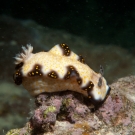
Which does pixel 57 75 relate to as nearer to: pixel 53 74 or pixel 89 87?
pixel 53 74

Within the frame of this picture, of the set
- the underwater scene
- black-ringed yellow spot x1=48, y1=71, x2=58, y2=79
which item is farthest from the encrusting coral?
black-ringed yellow spot x1=48, y1=71, x2=58, y2=79

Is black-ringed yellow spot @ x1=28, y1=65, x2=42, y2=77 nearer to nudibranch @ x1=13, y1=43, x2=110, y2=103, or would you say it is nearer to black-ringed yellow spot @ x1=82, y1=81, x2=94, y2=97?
nudibranch @ x1=13, y1=43, x2=110, y2=103

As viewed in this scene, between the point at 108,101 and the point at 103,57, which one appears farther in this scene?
the point at 103,57

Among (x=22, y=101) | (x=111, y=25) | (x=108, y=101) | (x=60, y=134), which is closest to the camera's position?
(x=60, y=134)

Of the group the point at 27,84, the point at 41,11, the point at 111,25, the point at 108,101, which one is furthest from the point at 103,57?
the point at 27,84

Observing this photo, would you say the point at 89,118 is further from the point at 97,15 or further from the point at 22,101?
the point at 97,15

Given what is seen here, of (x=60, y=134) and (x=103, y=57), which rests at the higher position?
(x=103, y=57)
